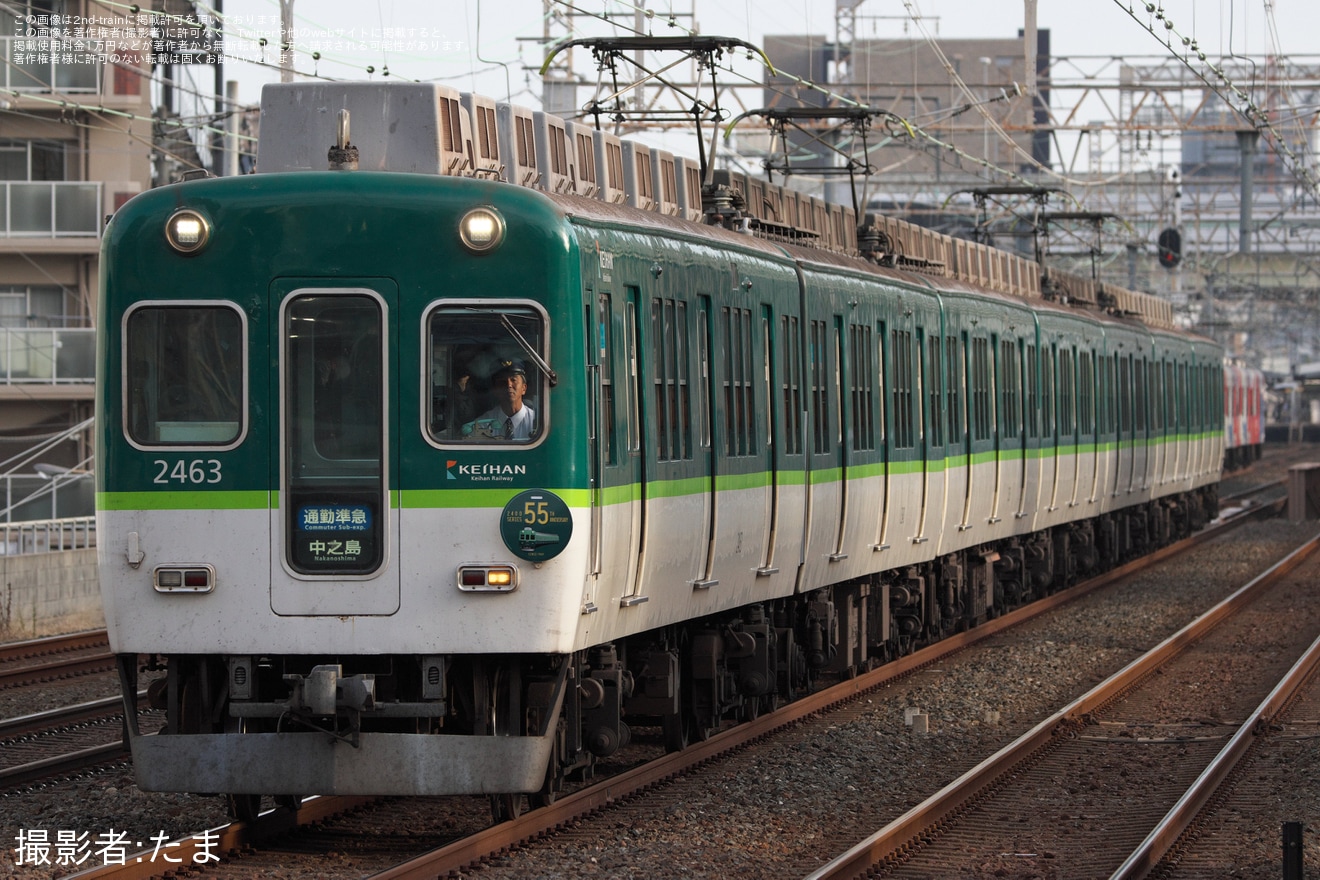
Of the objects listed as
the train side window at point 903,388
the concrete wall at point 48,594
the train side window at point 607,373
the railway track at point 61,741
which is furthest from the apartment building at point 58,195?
the train side window at point 607,373

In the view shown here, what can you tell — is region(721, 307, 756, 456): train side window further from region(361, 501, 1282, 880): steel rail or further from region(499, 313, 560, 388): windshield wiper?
region(499, 313, 560, 388): windshield wiper

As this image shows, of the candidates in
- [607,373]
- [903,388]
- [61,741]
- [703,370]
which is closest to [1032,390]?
[903,388]

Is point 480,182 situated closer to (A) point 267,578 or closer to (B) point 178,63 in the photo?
(A) point 267,578

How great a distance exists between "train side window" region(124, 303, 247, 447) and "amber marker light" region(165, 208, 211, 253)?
0.25 m

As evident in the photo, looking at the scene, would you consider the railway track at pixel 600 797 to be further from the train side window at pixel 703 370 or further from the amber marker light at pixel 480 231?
the amber marker light at pixel 480 231

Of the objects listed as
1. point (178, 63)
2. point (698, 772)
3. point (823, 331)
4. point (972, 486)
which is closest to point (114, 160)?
point (178, 63)

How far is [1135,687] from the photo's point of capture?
15484 mm

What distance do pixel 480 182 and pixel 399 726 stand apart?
2319 mm

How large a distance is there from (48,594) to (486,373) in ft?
37.5

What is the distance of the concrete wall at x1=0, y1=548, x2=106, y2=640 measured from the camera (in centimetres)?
1831

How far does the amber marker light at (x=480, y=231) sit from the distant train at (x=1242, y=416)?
43.7 m

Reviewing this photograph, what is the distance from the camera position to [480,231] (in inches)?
344

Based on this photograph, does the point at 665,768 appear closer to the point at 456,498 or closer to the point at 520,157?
the point at 456,498

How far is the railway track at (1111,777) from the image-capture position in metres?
9.23
